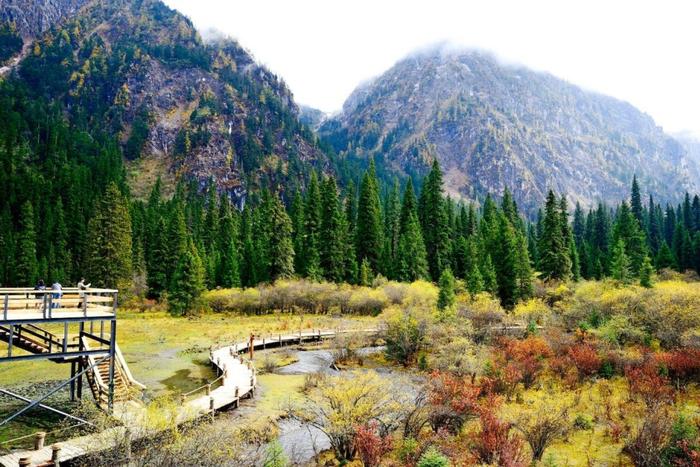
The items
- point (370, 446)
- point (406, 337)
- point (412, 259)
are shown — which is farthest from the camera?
point (412, 259)

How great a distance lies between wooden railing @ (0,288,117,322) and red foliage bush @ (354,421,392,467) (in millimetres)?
11992

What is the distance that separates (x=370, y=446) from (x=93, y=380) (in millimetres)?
15123

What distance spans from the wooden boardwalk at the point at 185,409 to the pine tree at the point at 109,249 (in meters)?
34.1

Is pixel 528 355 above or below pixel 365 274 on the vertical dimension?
below

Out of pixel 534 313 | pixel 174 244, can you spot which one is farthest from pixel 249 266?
pixel 534 313

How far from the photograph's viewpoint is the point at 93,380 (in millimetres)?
24125

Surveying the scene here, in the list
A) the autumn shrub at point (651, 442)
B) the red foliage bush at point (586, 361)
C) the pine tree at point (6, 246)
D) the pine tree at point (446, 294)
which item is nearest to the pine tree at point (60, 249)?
the pine tree at point (6, 246)

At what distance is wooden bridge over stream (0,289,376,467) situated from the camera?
16.5 meters

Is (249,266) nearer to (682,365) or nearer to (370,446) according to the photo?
(682,365)

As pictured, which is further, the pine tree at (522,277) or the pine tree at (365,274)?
the pine tree at (365,274)

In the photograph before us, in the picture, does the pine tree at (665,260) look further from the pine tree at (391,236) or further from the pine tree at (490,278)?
the pine tree at (391,236)

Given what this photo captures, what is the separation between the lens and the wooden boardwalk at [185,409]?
16203 millimetres

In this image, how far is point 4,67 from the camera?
652ft

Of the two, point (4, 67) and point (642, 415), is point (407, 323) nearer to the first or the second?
point (642, 415)
